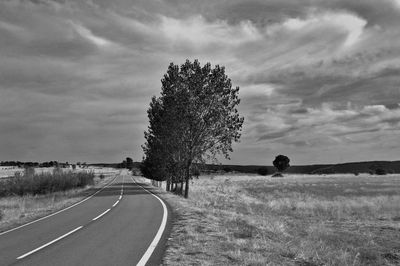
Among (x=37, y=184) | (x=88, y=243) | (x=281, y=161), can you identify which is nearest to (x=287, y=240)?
(x=88, y=243)

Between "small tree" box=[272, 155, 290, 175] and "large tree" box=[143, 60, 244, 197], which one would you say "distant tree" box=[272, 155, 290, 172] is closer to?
"small tree" box=[272, 155, 290, 175]

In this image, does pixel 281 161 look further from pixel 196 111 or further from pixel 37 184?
pixel 196 111

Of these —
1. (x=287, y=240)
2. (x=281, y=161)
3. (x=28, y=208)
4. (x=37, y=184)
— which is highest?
(x=281, y=161)

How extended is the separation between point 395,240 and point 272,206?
1745cm

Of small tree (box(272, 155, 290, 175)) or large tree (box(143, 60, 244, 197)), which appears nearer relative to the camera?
large tree (box(143, 60, 244, 197))

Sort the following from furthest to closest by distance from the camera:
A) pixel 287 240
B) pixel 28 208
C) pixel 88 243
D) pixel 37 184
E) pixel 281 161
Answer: pixel 281 161, pixel 37 184, pixel 28 208, pixel 287 240, pixel 88 243

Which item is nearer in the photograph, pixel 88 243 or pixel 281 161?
pixel 88 243

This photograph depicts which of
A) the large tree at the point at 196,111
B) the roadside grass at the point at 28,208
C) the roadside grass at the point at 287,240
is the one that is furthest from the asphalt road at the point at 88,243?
the large tree at the point at 196,111

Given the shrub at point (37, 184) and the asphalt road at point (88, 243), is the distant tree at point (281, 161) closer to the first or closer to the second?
the shrub at point (37, 184)

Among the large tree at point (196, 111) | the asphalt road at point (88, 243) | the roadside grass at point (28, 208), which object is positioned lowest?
the roadside grass at point (28, 208)

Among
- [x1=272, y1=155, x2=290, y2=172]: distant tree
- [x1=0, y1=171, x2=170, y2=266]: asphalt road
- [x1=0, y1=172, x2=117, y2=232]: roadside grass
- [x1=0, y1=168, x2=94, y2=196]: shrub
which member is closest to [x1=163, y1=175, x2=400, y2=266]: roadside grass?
[x1=0, y1=171, x2=170, y2=266]: asphalt road

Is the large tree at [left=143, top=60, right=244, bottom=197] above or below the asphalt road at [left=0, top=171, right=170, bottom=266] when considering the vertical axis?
above

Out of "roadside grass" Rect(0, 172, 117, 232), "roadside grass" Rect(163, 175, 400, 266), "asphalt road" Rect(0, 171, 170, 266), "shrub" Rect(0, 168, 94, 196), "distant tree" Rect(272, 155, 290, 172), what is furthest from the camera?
"distant tree" Rect(272, 155, 290, 172)

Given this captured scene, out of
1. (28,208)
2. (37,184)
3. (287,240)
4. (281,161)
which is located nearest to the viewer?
(287,240)
